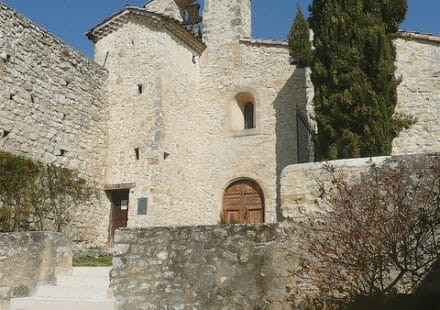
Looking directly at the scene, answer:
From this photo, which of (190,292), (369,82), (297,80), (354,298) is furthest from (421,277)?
(297,80)

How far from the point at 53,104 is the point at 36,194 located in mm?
2694

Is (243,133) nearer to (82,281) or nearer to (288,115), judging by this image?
(288,115)

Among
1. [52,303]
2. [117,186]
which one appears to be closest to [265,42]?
[117,186]

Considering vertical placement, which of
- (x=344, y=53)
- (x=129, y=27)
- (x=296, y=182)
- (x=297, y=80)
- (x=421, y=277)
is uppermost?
(x=129, y=27)

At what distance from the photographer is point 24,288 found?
6.68 metres

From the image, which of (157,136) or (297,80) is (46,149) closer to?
(157,136)

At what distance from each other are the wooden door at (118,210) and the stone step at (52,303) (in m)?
7.30

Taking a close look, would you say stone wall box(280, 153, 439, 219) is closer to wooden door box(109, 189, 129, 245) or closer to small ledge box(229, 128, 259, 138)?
wooden door box(109, 189, 129, 245)

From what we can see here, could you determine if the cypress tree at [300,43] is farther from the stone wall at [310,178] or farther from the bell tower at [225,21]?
the stone wall at [310,178]

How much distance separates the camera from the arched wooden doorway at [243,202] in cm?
1498

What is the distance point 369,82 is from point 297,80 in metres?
6.94

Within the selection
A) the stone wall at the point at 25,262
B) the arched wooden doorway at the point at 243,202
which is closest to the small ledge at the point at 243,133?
the arched wooden doorway at the point at 243,202

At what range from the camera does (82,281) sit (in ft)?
22.9

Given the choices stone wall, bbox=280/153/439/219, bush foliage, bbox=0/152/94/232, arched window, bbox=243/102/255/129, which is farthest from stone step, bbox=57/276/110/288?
arched window, bbox=243/102/255/129
